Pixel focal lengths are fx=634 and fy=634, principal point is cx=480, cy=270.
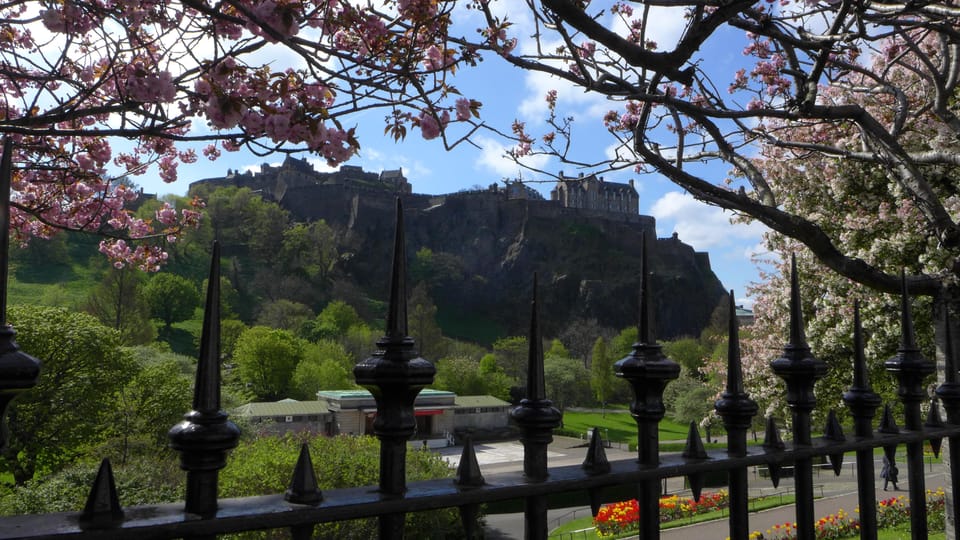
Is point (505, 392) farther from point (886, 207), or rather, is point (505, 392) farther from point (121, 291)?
point (886, 207)

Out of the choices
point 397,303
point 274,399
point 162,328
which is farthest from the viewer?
point 162,328

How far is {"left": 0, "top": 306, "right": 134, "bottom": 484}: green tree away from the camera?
661 inches

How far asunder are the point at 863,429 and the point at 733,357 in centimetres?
70

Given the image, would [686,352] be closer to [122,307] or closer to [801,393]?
[122,307]

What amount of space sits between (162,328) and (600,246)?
2189 inches

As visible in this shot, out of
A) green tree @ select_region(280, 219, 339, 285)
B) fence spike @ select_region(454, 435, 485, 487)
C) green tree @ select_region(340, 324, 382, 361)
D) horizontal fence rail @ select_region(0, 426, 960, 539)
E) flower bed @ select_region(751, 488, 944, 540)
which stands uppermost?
green tree @ select_region(280, 219, 339, 285)

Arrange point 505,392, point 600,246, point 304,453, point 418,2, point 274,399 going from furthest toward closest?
point 600,246 < point 505,392 < point 274,399 < point 418,2 < point 304,453

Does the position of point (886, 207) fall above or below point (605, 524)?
above

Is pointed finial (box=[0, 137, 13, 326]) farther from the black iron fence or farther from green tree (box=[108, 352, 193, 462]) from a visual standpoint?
green tree (box=[108, 352, 193, 462])

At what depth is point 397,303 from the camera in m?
1.24

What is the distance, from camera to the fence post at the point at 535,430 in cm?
135

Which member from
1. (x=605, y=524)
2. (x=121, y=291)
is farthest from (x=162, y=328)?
(x=605, y=524)

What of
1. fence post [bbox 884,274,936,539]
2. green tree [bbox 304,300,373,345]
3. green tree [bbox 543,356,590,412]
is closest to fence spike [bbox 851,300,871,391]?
fence post [bbox 884,274,936,539]

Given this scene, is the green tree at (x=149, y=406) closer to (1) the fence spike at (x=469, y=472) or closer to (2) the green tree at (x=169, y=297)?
(1) the fence spike at (x=469, y=472)
